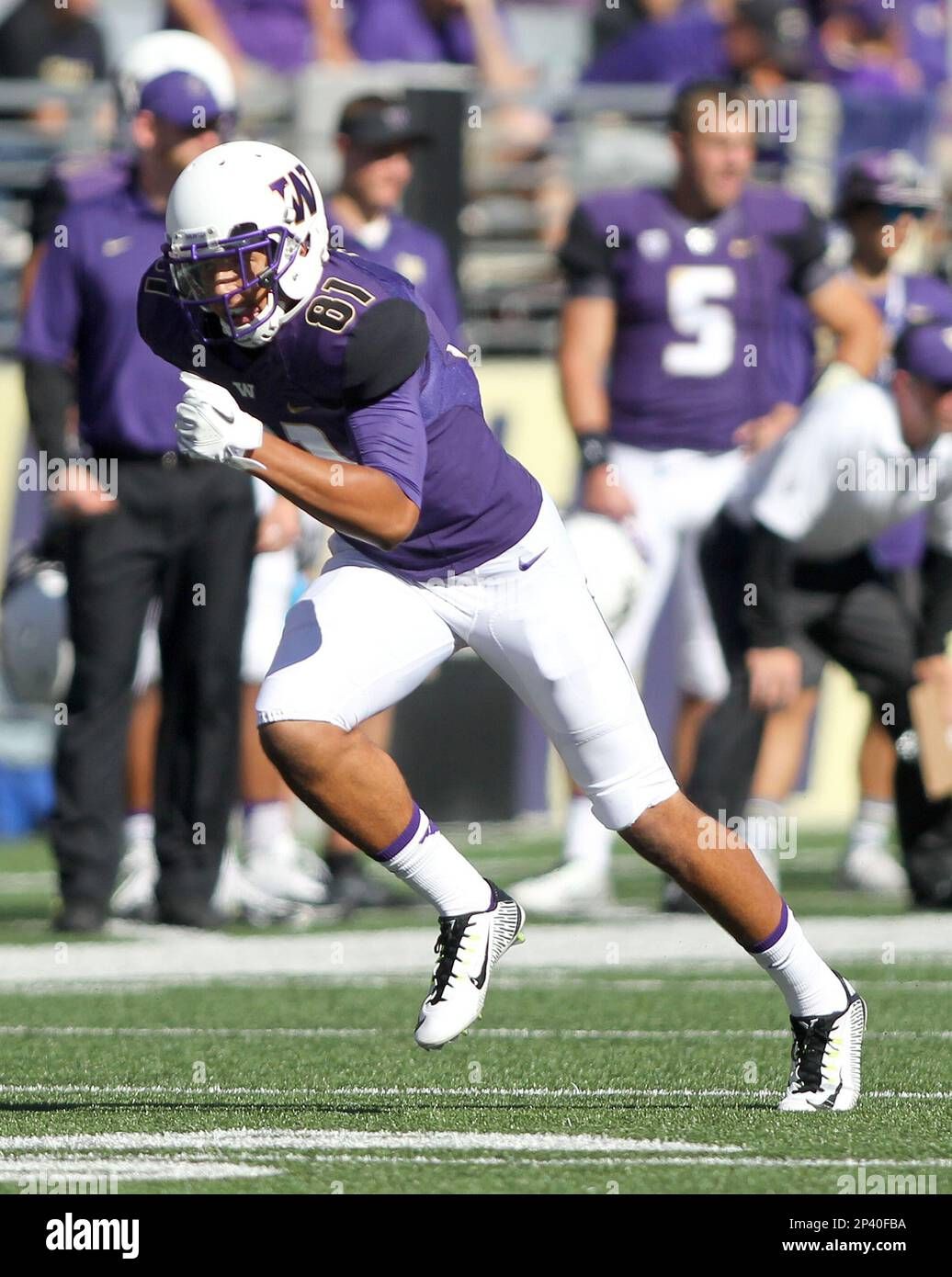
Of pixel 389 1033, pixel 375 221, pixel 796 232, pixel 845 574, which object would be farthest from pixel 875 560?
pixel 389 1033

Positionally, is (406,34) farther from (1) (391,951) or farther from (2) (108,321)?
(1) (391,951)

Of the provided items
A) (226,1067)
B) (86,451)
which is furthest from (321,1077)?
(86,451)

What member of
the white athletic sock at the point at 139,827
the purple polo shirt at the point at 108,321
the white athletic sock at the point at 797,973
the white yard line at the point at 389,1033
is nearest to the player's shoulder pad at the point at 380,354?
the white athletic sock at the point at 797,973

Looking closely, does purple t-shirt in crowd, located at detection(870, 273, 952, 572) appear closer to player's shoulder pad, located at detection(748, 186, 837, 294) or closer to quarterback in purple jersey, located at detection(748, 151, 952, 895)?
quarterback in purple jersey, located at detection(748, 151, 952, 895)

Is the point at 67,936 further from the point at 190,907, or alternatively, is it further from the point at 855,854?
the point at 855,854

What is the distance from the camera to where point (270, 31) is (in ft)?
41.2

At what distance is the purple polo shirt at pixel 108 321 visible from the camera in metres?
7.60

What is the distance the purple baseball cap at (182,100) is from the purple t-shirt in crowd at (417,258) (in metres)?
0.89

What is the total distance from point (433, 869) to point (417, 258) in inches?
153

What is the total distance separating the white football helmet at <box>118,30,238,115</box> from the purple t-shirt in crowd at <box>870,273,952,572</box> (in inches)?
100

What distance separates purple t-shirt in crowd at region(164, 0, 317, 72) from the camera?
492 inches

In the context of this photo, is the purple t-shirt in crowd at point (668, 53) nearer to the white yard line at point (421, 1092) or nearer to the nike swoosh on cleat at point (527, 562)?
the nike swoosh on cleat at point (527, 562)

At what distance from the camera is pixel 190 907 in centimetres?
783
